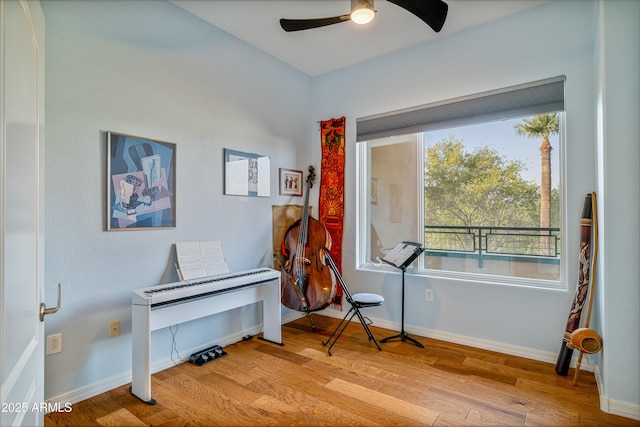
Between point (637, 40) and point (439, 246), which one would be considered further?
point (439, 246)

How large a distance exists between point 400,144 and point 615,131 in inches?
73.2

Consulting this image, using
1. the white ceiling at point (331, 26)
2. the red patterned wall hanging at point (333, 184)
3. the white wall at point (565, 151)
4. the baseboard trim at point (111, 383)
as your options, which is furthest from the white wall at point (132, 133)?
the white wall at point (565, 151)

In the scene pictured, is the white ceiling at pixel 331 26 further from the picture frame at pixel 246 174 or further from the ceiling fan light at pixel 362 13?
the picture frame at pixel 246 174

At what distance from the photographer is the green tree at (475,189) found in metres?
3.00

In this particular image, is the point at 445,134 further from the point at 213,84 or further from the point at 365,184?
the point at 213,84

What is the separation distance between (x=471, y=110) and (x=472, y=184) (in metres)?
0.68

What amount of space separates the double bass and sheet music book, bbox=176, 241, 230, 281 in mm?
613

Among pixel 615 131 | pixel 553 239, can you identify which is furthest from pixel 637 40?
pixel 553 239

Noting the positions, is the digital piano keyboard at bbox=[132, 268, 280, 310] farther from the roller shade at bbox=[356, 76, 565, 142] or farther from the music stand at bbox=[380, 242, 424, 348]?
the roller shade at bbox=[356, 76, 565, 142]

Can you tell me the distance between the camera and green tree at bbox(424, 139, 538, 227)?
9.85ft

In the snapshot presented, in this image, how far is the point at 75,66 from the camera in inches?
86.0

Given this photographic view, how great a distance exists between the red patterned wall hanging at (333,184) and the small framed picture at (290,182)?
27 centimetres

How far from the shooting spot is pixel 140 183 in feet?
8.18

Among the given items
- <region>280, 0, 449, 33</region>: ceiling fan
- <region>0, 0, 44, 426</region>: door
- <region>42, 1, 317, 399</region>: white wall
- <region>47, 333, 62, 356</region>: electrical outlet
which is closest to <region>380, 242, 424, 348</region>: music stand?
<region>42, 1, 317, 399</region>: white wall
